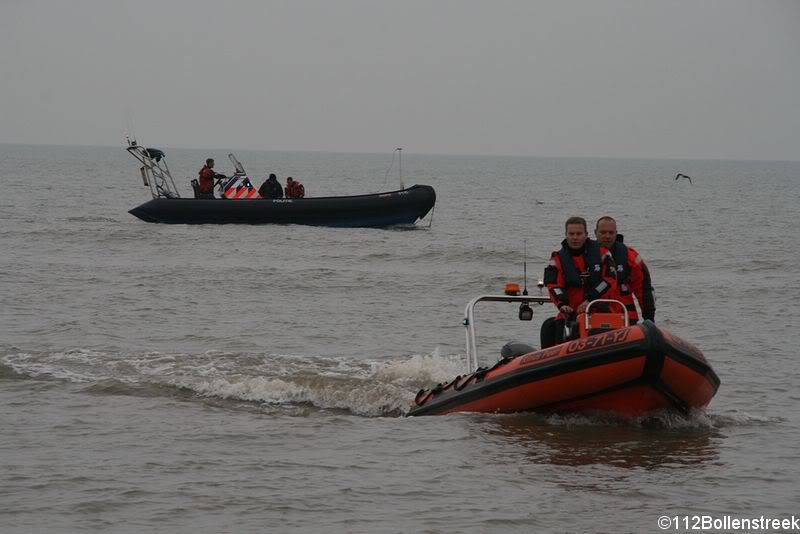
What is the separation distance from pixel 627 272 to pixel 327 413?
9.76 ft

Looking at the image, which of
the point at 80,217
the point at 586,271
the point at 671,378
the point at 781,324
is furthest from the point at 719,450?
the point at 80,217

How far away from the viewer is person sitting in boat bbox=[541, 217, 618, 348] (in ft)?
27.6

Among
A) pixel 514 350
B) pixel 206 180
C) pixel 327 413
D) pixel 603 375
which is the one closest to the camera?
pixel 603 375

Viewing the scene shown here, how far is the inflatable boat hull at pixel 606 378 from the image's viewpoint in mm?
8016

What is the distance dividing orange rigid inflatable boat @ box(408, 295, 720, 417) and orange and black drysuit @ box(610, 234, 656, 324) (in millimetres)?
119

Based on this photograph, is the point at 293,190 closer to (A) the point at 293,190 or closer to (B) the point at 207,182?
(A) the point at 293,190

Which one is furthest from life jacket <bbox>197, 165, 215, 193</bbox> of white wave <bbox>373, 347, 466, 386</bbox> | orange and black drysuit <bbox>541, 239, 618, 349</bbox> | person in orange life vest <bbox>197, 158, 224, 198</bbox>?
orange and black drysuit <bbox>541, 239, 618, 349</bbox>

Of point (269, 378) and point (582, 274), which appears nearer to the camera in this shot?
point (582, 274)

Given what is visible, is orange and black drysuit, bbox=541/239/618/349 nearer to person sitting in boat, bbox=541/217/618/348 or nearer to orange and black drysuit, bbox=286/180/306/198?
person sitting in boat, bbox=541/217/618/348

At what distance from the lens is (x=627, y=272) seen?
8.46m

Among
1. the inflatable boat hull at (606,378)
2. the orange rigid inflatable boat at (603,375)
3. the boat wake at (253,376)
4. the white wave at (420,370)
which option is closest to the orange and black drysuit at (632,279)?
the orange rigid inflatable boat at (603,375)

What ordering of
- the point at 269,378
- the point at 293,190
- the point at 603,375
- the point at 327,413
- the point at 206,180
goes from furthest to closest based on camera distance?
the point at 293,190
the point at 206,180
the point at 269,378
the point at 327,413
the point at 603,375

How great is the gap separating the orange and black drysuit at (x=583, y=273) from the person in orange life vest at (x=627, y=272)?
0.06 m

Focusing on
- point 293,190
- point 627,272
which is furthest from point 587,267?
point 293,190
